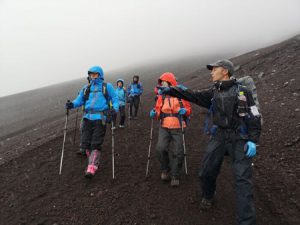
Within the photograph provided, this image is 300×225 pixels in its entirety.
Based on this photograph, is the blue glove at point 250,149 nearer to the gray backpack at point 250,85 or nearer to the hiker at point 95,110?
the gray backpack at point 250,85

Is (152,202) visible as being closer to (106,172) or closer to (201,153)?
(106,172)

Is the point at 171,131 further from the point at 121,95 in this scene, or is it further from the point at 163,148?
the point at 121,95

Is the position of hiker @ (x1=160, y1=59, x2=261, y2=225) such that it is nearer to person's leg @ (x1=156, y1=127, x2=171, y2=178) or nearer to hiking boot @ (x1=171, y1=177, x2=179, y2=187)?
hiking boot @ (x1=171, y1=177, x2=179, y2=187)

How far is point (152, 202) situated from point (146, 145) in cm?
470

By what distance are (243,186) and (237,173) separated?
28 centimetres

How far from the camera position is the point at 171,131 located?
7762 millimetres

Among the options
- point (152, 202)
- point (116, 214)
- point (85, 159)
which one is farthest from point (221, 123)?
point (85, 159)

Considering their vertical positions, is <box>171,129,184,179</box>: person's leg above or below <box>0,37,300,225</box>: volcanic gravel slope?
above

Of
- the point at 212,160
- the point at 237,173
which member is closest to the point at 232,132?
the point at 212,160

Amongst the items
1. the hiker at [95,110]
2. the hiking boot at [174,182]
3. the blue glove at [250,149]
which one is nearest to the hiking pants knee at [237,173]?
the blue glove at [250,149]

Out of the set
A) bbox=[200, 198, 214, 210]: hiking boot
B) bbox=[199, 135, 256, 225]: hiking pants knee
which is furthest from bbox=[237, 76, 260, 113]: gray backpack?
bbox=[200, 198, 214, 210]: hiking boot

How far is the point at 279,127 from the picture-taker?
1077 centimetres

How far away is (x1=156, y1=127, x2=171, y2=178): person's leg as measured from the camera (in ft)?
24.8

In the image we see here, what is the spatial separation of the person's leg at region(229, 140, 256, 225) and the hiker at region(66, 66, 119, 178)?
13.7ft
